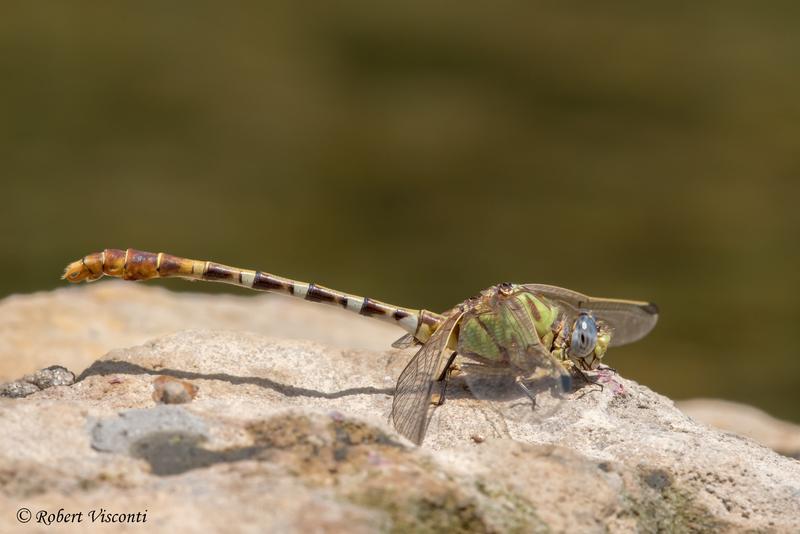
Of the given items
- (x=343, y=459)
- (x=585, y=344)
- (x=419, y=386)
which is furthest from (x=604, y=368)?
(x=343, y=459)

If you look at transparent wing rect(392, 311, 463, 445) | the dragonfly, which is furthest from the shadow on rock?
the dragonfly

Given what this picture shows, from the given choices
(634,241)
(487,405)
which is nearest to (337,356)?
(487,405)

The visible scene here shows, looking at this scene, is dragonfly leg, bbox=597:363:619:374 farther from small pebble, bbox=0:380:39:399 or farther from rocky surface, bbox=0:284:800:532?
small pebble, bbox=0:380:39:399

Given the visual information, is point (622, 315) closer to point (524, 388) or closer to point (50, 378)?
point (524, 388)

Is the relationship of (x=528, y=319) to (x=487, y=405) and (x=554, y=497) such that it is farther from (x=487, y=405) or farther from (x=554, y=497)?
(x=554, y=497)

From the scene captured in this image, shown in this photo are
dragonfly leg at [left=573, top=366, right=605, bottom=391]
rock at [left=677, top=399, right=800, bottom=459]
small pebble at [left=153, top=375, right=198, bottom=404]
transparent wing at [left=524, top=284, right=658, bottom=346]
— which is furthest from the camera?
rock at [left=677, top=399, right=800, bottom=459]

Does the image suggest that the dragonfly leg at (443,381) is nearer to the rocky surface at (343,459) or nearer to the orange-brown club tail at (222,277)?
the rocky surface at (343,459)
